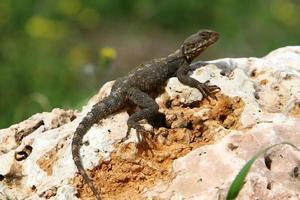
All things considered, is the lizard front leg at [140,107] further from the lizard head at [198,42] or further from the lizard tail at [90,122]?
the lizard head at [198,42]

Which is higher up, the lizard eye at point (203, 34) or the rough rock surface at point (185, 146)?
the lizard eye at point (203, 34)

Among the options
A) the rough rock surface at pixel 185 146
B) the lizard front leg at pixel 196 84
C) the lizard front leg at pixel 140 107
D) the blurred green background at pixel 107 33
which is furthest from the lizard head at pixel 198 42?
the blurred green background at pixel 107 33

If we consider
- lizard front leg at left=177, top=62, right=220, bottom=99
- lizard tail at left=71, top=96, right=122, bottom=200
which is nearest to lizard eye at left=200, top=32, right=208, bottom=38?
lizard front leg at left=177, top=62, right=220, bottom=99

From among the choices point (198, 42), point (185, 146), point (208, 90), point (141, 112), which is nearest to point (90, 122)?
point (141, 112)

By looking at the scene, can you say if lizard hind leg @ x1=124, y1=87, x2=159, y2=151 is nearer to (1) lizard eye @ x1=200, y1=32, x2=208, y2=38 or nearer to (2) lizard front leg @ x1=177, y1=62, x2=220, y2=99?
(2) lizard front leg @ x1=177, y1=62, x2=220, y2=99

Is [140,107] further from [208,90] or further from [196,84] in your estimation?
[208,90]

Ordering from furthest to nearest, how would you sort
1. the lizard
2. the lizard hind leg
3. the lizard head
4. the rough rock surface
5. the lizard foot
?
1. the lizard head
2. the lizard foot
3. the lizard
4. the lizard hind leg
5. the rough rock surface
